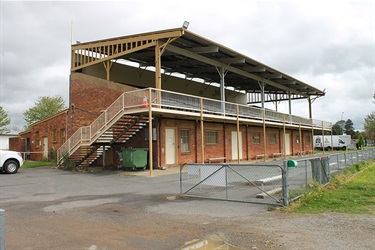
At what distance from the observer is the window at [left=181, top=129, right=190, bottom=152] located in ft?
69.3

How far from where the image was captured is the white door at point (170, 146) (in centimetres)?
1981

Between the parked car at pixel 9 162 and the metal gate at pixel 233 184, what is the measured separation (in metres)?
12.1

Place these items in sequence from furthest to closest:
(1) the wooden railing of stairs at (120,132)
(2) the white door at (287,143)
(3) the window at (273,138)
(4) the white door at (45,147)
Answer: (2) the white door at (287,143)
(3) the window at (273,138)
(4) the white door at (45,147)
(1) the wooden railing of stairs at (120,132)

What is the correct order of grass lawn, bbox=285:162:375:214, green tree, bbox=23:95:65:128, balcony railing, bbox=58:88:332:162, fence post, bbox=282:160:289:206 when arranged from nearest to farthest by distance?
1. grass lawn, bbox=285:162:375:214
2. fence post, bbox=282:160:289:206
3. balcony railing, bbox=58:88:332:162
4. green tree, bbox=23:95:65:128

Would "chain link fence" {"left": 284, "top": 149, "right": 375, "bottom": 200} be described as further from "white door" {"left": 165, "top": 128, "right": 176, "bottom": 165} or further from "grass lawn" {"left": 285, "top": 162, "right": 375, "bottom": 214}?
"white door" {"left": 165, "top": 128, "right": 176, "bottom": 165}

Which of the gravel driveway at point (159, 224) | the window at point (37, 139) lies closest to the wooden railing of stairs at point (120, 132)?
the gravel driveway at point (159, 224)

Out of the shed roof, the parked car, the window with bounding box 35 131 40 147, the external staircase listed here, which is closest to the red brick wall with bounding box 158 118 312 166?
the external staircase

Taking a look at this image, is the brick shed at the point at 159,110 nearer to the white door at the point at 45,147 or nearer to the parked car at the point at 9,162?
the white door at the point at 45,147

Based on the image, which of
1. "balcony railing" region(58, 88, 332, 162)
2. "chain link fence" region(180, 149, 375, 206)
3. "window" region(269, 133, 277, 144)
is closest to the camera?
"chain link fence" region(180, 149, 375, 206)

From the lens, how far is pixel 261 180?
32.4ft

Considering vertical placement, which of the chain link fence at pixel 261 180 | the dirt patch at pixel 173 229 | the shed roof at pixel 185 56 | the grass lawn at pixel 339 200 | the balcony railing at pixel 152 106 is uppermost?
the shed roof at pixel 185 56

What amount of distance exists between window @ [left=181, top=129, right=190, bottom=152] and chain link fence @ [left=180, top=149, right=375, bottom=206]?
381 inches

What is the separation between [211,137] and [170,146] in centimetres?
427

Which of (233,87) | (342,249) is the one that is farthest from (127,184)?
(233,87)
